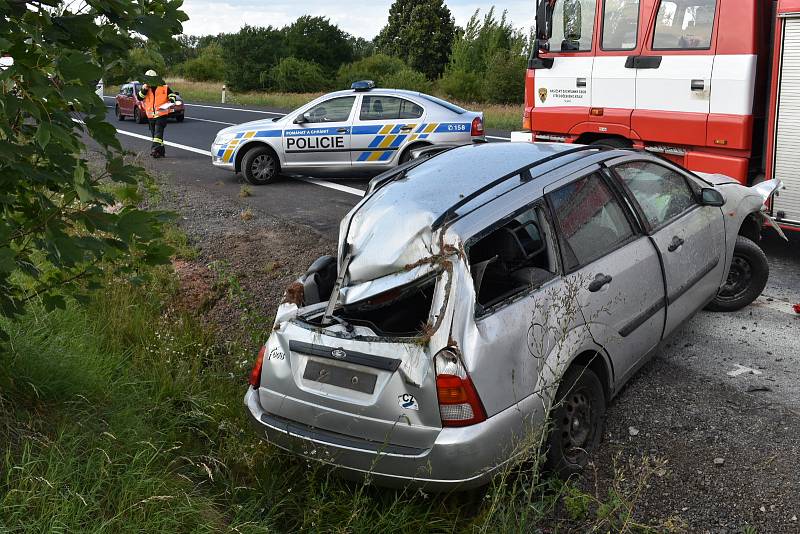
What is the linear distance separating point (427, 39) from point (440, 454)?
5600 cm

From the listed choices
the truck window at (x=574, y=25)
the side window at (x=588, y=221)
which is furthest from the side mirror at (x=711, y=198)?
the truck window at (x=574, y=25)

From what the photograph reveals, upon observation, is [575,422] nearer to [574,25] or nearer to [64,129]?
[64,129]

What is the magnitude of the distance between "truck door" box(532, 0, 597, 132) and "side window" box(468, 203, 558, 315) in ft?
16.6

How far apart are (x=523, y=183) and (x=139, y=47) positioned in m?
2.17

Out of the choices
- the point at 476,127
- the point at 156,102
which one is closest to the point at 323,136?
the point at 476,127

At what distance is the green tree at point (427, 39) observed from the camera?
185 feet

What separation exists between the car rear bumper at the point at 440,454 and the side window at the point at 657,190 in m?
1.88

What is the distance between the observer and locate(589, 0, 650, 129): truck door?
8.41 metres

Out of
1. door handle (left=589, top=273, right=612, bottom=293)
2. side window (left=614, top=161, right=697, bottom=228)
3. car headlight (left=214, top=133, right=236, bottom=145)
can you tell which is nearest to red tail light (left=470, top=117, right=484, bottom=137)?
car headlight (left=214, top=133, right=236, bottom=145)

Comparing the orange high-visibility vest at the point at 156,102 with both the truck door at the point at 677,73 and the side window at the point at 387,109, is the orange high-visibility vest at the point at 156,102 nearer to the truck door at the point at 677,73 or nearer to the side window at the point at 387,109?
the side window at the point at 387,109

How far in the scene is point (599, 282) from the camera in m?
4.18

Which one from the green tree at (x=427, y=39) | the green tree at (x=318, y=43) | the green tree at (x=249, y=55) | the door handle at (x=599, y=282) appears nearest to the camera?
the door handle at (x=599, y=282)

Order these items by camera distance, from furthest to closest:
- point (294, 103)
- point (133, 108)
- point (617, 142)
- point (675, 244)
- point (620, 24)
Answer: point (294, 103)
point (133, 108)
point (617, 142)
point (620, 24)
point (675, 244)

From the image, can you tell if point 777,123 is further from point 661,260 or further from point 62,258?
point 62,258
